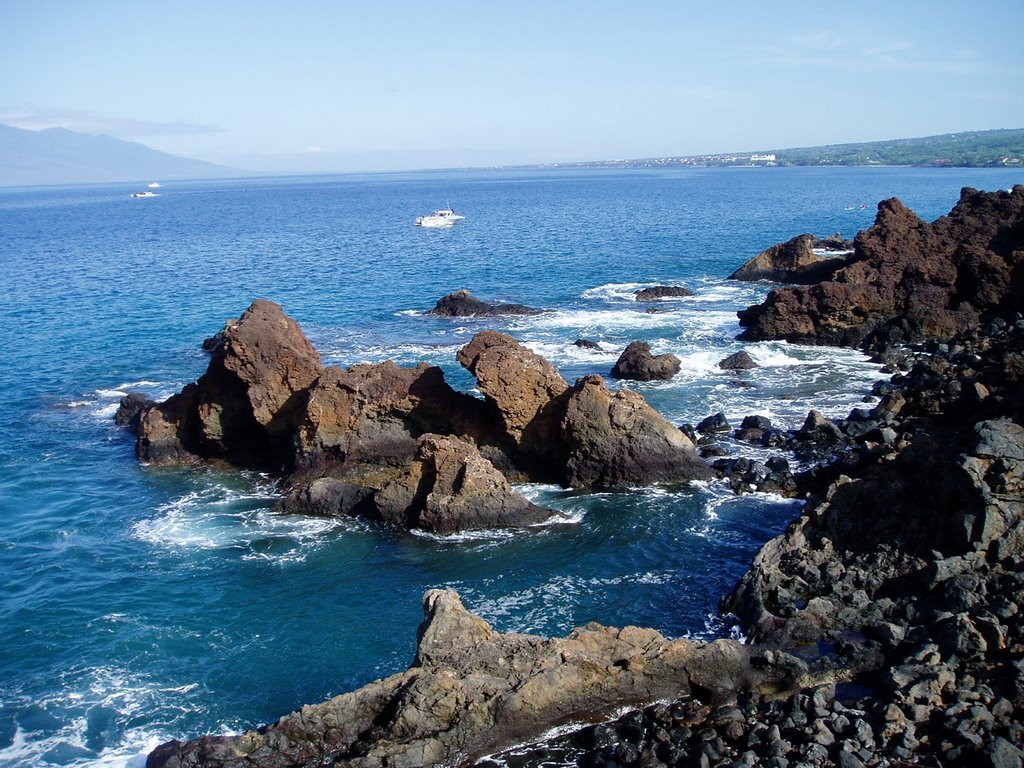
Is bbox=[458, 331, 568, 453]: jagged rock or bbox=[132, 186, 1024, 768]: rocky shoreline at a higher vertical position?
bbox=[458, 331, 568, 453]: jagged rock

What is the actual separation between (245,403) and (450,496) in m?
12.1

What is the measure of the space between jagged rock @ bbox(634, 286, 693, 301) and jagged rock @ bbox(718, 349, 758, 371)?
21.7 meters

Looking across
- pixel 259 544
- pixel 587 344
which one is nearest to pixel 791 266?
pixel 587 344

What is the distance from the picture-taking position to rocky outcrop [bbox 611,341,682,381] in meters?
44.7

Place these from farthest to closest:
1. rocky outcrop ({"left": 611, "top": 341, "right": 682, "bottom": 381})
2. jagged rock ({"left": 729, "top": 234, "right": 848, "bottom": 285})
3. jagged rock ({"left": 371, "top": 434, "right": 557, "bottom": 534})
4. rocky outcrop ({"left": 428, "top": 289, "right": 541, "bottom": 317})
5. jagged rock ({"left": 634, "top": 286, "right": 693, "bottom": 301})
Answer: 1. jagged rock ({"left": 729, "top": 234, "right": 848, "bottom": 285})
2. jagged rock ({"left": 634, "top": 286, "right": 693, "bottom": 301})
3. rocky outcrop ({"left": 428, "top": 289, "right": 541, "bottom": 317})
4. rocky outcrop ({"left": 611, "top": 341, "right": 682, "bottom": 381})
5. jagged rock ({"left": 371, "top": 434, "right": 557, "bottom": 534})

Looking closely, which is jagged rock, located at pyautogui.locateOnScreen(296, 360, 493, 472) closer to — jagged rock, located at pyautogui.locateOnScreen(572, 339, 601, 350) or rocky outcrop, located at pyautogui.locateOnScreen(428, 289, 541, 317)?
jagged rock, located at pyautogui.locateOnScreen(572, 339, 601, 350)

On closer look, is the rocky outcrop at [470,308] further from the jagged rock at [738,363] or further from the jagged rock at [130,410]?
the jagged rock at [130,410]

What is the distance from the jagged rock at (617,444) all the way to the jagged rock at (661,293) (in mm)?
37860

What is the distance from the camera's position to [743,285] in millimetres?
74375

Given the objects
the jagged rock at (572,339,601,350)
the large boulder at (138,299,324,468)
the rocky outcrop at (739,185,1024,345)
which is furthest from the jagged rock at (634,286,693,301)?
the large boulder at (138,299,324,468)

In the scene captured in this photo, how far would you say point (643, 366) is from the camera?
44.7 m

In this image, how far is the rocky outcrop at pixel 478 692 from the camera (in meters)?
17.3

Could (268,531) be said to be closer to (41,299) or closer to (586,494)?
(586,494)

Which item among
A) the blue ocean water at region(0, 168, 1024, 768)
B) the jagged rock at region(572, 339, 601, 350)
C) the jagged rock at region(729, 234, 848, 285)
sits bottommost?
the blue ocean water at region(0, 168, 1024, 768)
